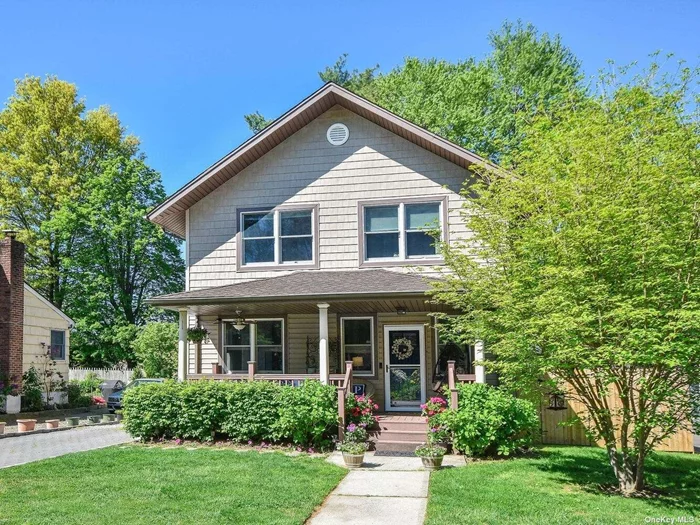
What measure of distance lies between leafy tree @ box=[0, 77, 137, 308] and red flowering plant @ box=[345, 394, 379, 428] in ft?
73.2

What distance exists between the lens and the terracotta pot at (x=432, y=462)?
9094 mm

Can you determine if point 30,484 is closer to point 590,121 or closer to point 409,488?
point 409,488

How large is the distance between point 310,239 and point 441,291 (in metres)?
4.40

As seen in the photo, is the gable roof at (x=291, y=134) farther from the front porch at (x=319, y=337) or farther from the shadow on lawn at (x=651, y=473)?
the shadow on lawn at (x=651, y=473)

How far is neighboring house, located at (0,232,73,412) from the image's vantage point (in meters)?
17.5

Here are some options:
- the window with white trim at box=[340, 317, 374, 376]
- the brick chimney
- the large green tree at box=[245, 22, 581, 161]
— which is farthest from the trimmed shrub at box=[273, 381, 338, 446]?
the large green tree at box=[245, 22, 581, 161]

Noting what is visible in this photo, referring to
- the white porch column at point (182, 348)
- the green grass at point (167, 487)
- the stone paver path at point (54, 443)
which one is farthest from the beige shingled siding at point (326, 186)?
the green grass at point (167, 487)

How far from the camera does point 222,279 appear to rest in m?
14.5

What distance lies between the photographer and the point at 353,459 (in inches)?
364

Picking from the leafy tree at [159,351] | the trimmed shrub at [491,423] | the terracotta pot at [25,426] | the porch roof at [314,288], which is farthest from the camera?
the leafy tree at [159,351]

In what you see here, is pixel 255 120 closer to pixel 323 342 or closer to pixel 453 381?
pixel 323 342

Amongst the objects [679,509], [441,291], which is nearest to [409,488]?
[679,509]

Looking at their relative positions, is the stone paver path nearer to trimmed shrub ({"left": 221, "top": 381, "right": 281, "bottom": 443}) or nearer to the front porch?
the front porch

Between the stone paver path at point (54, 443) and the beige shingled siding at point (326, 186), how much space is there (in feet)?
13.4
